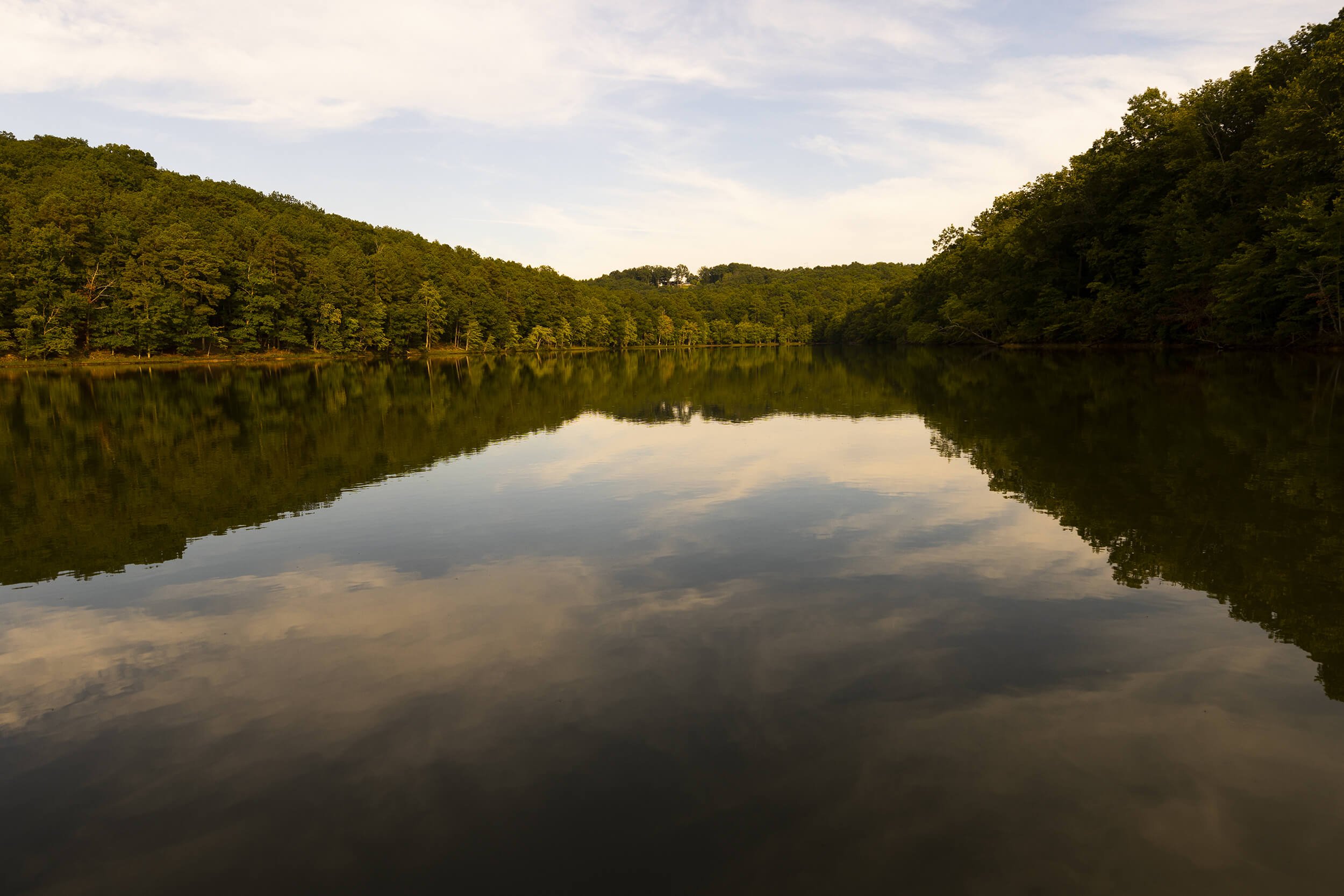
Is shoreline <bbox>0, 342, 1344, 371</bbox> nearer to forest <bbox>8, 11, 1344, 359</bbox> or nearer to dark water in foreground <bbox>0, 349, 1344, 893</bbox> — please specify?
forest <bbox>8, 11, 1344, 359</bbox>

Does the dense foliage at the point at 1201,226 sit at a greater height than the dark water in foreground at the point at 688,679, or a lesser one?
greater

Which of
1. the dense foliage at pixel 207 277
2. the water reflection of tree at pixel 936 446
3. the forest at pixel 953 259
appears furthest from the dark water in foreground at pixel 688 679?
the dense foliage at pixel 207 277

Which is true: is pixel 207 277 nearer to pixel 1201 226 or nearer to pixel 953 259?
pixel 1201 226

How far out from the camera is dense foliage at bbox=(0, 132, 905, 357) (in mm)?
72625

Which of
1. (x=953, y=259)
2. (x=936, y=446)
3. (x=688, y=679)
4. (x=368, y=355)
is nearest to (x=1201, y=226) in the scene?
(x=936, y=446)

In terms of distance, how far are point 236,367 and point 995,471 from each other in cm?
7832

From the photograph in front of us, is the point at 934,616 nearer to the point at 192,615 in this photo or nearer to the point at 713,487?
the point at 713,487

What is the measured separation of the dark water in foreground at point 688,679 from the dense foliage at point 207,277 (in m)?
76.4

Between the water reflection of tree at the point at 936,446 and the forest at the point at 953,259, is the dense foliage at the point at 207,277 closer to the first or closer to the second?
the forest at the point at 953,259

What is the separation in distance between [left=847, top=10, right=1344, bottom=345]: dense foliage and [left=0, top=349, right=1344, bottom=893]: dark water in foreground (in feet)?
125

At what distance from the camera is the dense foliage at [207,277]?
72625mm

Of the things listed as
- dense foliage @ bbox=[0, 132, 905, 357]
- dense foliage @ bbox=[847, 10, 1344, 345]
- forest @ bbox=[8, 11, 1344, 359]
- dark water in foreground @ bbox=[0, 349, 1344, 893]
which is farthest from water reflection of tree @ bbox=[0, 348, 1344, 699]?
dense foliage @ bbox=[0, 132, 905, 357]

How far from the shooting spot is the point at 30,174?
316 ft

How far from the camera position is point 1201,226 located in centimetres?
5062
